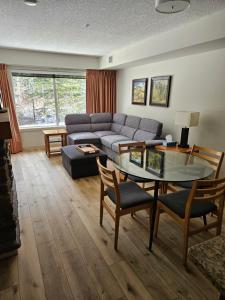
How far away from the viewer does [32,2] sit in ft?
7.02

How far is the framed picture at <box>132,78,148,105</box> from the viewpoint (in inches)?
181

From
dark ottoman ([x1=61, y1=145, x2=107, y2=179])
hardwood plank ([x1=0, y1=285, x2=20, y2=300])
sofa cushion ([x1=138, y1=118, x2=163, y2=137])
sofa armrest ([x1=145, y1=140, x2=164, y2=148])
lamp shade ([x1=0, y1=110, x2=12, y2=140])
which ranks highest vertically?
lamp shade ([x1=0, y1=110, x2=12, y2=140])

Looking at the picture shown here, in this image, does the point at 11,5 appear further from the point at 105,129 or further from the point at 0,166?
the point at 105,129

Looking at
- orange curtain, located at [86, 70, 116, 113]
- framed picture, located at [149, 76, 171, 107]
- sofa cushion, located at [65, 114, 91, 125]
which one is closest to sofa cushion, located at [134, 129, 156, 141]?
framed picture, located at [149, 76, 171, 107]

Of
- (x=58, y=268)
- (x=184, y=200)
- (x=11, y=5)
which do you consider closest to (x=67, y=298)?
(x=58, y=268)

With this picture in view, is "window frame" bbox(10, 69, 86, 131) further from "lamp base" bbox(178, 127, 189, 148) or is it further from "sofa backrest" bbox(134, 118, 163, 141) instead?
"lamp base" bbox(178, 127, 189, 148)

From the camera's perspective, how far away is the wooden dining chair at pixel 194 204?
5.21 feet

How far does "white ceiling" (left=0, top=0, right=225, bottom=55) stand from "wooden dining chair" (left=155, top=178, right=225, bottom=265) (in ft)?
6.73

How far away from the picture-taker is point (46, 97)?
18.4 ft

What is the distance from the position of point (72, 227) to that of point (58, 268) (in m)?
0.56

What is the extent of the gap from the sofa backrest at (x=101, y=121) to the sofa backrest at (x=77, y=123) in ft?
0.45

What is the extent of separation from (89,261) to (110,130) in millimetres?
4218

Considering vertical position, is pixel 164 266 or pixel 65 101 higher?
pixel 65 101

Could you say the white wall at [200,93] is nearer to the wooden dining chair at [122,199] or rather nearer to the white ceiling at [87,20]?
the white ceiling at [87,20]
